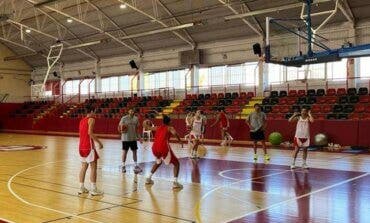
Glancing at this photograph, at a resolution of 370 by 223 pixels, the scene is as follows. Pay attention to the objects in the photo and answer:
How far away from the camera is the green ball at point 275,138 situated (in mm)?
20125

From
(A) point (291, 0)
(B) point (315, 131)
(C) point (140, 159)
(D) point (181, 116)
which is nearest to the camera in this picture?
(C) point (140, 159)

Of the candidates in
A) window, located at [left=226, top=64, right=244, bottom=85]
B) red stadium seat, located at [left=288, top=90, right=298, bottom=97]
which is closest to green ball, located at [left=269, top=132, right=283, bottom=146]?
red stadium seat, located at [left=288, top=90, right=298, bottom=97]

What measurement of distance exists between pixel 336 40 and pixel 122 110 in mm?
15719

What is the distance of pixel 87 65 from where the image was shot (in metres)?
39.5

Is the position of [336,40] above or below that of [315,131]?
above

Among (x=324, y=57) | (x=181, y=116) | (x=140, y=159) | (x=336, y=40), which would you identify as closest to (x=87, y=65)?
(x=181, y=116)

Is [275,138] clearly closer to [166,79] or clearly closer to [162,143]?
[162,143]

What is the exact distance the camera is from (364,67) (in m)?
23.8

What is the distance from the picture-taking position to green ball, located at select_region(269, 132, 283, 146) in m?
20.1

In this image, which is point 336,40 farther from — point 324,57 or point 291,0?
point 324,57

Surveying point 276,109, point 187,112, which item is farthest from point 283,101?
point 187,112

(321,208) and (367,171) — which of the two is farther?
(367,171)

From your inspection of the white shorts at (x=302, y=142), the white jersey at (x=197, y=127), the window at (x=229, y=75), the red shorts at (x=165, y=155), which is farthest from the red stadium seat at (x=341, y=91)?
the red shorts at (x=165, y=155)

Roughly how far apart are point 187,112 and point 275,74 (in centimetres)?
614
